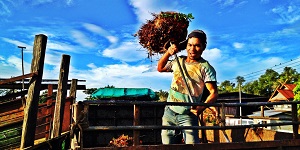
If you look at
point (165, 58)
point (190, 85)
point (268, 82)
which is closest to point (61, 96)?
point (165, 58)

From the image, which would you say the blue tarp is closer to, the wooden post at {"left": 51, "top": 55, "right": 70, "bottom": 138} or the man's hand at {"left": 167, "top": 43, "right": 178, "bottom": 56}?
the wooden post at {"left": 51, "top": 55, "right": 70, "bottom": 138}

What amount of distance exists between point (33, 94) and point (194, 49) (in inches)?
114

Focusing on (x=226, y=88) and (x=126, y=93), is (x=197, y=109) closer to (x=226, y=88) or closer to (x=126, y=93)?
(x=126, y=93)

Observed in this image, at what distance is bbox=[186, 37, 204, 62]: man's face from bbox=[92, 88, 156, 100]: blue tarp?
884 cm

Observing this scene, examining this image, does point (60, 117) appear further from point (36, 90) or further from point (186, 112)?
point (186, 112)

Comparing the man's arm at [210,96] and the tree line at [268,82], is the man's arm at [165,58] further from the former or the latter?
the tree line at [268,82]

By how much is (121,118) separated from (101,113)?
0.76 m

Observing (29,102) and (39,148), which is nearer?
(29,102)

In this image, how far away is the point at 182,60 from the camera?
3572mm

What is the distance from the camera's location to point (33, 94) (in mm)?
4738

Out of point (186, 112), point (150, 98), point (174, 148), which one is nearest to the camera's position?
point (174, 148)

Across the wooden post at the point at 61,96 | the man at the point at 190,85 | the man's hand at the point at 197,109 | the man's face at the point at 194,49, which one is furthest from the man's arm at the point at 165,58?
the wooden post at the point at 61,96

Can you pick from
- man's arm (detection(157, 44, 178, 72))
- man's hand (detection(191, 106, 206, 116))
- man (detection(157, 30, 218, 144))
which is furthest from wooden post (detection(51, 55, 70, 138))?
man's hand (detection(191, 106, 206, 116))

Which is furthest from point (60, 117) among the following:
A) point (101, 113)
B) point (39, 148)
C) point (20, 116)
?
point (101, 113)
